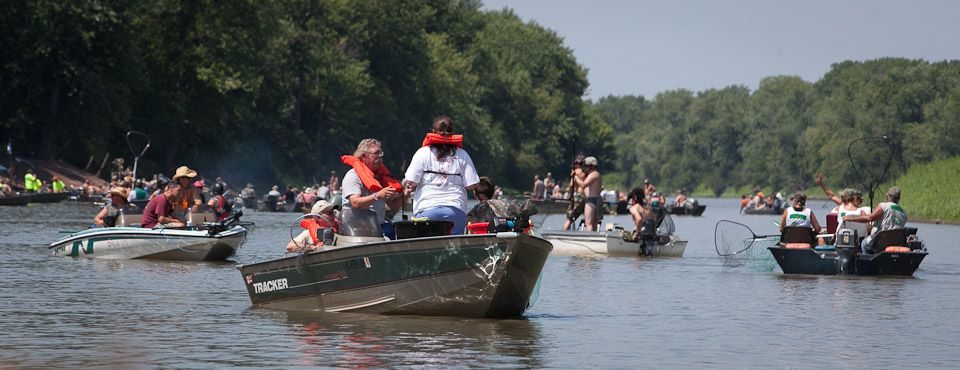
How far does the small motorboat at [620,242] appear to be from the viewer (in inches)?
1057

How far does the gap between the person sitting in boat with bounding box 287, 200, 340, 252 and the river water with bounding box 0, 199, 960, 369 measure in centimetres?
85

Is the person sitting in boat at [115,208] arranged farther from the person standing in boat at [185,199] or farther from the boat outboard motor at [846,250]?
the boat outboard motor at [846,250]

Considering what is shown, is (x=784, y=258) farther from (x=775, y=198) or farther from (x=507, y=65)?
(x=507, y=65)

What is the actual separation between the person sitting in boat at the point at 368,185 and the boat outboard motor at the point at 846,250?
10.5 m

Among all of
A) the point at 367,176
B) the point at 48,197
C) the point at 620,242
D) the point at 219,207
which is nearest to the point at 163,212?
the point at 219,207

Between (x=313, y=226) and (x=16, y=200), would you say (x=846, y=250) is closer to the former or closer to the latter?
(x=313, y=226)

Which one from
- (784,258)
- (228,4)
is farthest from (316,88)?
(784,258)

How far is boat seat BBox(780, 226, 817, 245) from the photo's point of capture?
70.5 feet

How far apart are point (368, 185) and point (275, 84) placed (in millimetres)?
63005

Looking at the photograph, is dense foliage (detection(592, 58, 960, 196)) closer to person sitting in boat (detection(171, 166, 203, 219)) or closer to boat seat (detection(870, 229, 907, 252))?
boat seat (detection(870, 229, 907, 252))

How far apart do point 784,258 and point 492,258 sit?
1045cm

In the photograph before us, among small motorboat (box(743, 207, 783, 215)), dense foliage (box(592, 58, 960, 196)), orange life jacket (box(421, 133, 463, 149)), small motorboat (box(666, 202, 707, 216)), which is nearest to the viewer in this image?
orange life jacket (box(421, 133, 463, 149))

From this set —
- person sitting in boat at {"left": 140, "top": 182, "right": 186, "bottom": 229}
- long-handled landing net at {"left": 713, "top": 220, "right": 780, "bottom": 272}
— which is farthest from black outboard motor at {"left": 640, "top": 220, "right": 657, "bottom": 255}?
person sitting in boat at {"left": 140, "top": 182, "right": 186, "bottom": 229}

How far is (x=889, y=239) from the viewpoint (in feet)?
70.6
